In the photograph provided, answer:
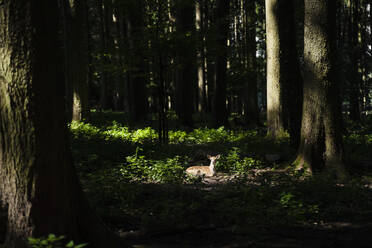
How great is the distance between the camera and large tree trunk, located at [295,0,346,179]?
8125 millimetres

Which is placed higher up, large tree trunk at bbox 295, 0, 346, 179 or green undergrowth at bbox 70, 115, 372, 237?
large tree trunk at bbox 295, 0, 346, 179

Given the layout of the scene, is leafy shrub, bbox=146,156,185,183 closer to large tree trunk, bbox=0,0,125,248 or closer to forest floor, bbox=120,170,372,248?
forest floor, bbox=120,170,372,248

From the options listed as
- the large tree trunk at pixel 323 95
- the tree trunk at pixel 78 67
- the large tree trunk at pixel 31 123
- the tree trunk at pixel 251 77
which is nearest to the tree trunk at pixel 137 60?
the tree trunk at pixel 78 67

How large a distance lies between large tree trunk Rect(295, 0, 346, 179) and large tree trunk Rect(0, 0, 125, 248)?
588 cm

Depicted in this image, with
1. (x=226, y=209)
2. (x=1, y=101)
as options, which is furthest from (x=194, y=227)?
(x=1, y=101)

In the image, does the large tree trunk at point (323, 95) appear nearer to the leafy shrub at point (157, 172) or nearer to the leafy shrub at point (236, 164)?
the leafy shrub at point (236, 164)

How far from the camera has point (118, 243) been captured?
416 centimetres

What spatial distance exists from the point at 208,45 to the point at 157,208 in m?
7.48

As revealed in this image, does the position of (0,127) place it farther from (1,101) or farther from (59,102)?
(59,102)

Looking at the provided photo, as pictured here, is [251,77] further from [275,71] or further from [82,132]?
[82,132]

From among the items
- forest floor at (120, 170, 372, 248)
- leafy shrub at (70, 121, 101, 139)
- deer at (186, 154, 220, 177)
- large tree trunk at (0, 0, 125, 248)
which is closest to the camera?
large tree trunk at (0, 0, 125, 248)

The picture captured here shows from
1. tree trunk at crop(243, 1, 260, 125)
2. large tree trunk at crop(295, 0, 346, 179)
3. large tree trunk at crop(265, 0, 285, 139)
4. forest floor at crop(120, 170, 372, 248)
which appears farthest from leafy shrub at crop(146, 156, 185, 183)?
tree trunk at crop(243, 1, 260, 125)

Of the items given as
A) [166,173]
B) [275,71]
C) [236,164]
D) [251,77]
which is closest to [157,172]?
[166,173]

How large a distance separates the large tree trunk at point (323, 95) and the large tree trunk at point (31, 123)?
231 inches
